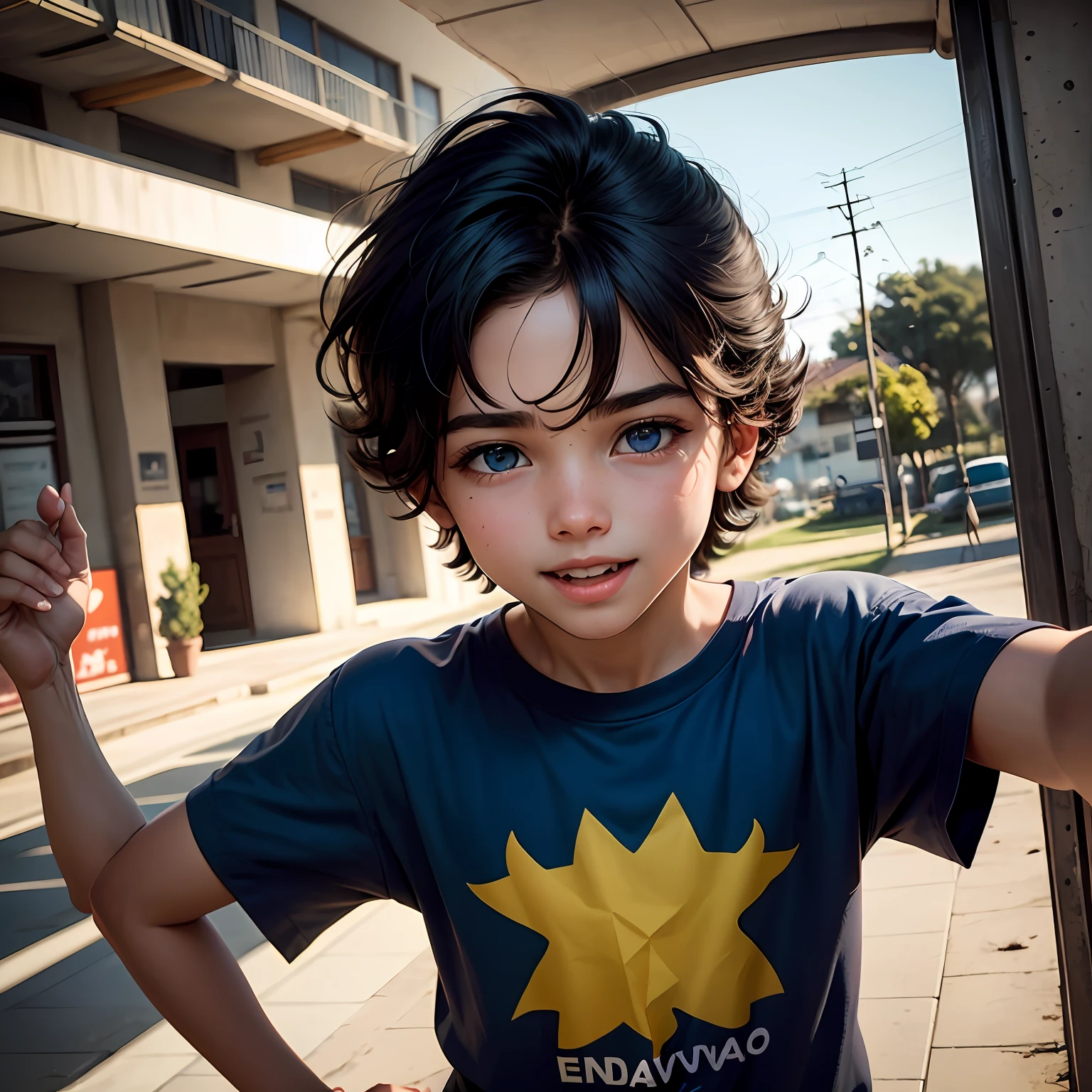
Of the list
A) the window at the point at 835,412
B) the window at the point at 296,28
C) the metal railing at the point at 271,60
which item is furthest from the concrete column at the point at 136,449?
the window at the point at 835,412

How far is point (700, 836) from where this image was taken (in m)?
0.77

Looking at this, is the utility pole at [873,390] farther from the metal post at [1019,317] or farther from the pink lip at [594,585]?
the pink lip at [594,585]

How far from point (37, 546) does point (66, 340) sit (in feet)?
3.67

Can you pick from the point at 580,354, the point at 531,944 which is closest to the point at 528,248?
the point at 580,354

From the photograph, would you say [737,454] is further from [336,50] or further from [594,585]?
[336,50]

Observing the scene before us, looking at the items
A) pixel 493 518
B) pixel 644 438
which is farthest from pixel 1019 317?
pixel 493 518

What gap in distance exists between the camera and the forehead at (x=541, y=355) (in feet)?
2.31

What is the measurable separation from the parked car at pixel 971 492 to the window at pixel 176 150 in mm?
1672

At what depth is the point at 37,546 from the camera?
0.87 m

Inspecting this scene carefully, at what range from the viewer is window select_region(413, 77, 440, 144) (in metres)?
1.96

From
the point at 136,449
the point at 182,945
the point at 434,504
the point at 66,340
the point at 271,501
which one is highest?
the point at 66,340

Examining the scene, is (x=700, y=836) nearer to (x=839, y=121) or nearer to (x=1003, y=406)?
(x=1003, y=406)

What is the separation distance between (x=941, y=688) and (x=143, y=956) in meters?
0.66

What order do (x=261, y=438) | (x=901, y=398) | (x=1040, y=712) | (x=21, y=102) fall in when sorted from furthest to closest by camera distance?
(x=261, y=438) → (x=901, y=398) → (x=21, y=102) → (x=1040, y=712)
